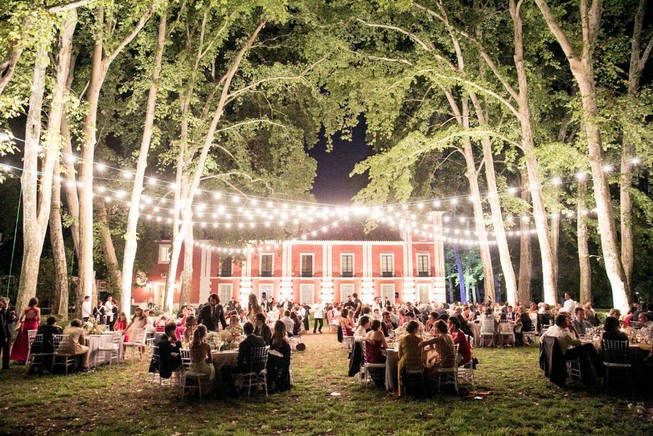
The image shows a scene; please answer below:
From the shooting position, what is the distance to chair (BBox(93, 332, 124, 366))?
8830 millimetres

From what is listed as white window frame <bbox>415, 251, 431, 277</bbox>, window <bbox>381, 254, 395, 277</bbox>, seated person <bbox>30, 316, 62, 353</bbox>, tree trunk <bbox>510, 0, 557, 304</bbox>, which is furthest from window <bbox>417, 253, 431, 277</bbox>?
seated person <bbox>30, 316, 62, 353</bbox>

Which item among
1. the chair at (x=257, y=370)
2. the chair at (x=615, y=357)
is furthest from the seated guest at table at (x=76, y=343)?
the chair at (x=615, y=357)

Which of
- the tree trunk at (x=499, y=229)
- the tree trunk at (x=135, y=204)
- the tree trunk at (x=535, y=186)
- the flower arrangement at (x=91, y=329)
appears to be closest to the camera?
the flower arrangement at (x=91, y=329)

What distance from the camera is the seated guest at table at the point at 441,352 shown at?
630 cm

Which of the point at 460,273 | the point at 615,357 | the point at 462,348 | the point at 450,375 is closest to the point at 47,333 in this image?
the point at 450,375

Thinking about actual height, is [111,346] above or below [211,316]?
below

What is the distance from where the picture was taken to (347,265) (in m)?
32.0

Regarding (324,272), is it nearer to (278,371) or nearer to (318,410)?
(278,371)

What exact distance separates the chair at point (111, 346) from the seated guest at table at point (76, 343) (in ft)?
1.56

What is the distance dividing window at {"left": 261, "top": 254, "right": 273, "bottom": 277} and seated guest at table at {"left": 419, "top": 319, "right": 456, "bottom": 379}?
86.9 ft

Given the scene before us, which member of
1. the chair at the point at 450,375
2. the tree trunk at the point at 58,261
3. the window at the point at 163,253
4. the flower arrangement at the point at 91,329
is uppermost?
the window at the point at 163,253

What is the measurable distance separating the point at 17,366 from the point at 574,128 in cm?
2088

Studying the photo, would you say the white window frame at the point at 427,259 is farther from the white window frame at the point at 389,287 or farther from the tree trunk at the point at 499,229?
the tree trunk at the point at 499,229

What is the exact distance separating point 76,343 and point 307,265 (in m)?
24.3
